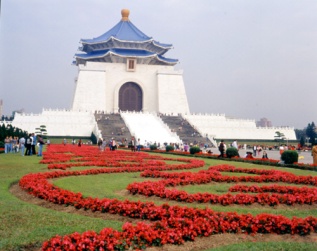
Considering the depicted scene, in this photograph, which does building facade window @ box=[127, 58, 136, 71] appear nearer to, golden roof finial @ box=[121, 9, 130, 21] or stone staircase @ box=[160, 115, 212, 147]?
golden roof finial @ box=[121, 9, 130, 21]

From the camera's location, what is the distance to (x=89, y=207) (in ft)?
18.3

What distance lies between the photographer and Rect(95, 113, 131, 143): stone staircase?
1225 inches

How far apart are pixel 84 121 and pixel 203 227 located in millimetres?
33263

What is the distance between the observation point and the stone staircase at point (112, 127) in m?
31.1

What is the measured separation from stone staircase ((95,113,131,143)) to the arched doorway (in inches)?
322

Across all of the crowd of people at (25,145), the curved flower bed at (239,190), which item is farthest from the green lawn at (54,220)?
the crowd of people at (25,145)

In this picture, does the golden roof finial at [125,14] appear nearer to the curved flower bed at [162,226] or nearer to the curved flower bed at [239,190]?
the curved flower bed at [239,190]

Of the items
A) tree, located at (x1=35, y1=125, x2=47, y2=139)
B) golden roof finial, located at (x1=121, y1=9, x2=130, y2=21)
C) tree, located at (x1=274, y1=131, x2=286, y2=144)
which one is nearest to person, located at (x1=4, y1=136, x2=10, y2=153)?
tree, located at (x1=35, y1=125, x2=47, y2=139)

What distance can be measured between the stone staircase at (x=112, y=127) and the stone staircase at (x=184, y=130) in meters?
4.47

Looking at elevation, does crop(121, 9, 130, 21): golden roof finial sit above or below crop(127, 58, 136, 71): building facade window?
above

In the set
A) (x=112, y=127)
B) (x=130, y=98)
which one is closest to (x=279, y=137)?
(x=112, y=127)

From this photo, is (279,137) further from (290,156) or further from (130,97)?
(290,156)

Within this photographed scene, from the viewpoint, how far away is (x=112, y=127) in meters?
33.5

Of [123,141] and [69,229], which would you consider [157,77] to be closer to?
[123,141]
